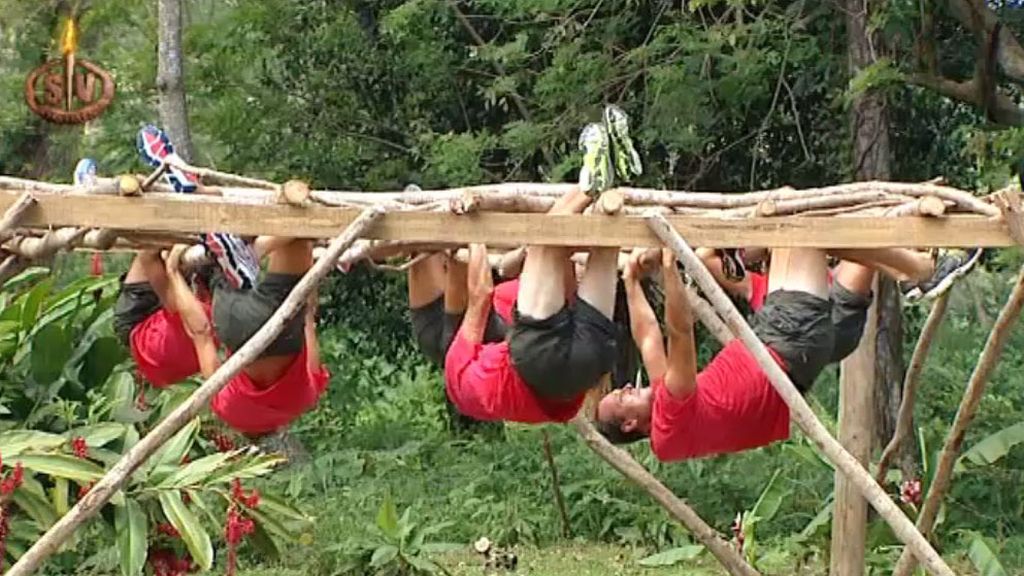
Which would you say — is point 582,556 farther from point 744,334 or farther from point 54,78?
point 744,334

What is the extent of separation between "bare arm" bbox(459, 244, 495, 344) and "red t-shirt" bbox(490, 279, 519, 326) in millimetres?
498

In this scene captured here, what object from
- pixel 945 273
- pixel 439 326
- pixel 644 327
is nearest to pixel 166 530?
pixel 439 326

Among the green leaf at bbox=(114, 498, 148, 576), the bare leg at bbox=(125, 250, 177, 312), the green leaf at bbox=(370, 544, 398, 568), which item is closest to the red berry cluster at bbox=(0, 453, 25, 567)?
the green leaf at bbox=(114, 498, 148, 576)

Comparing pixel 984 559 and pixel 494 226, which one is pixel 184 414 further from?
pixel 984 559

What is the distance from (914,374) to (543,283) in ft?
7.08

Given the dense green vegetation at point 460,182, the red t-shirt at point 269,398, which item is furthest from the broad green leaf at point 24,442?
the red t-shirt at point 269,398

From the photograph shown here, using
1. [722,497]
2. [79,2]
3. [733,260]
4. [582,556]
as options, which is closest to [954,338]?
[722,497]

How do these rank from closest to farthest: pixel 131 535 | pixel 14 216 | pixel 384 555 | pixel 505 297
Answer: pixel 14 216 < pixel 505 297 < pixel 131 535 < pixel 384 555

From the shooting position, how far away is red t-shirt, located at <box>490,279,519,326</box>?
223 inches

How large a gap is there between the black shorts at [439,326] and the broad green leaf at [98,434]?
253cm

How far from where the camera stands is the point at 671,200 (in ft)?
14.8

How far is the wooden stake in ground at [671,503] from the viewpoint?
6406mm

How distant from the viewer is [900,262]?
4598 millimetres

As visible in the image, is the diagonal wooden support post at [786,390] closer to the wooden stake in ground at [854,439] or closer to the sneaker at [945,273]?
the sneaker at [945,273]
